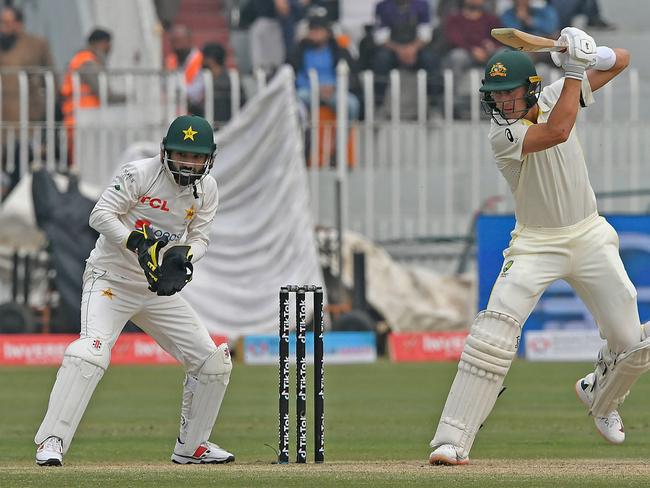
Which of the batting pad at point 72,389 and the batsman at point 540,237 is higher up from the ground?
the batsman at point 540,237

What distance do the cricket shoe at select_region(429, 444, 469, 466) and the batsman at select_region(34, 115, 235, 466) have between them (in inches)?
49.0

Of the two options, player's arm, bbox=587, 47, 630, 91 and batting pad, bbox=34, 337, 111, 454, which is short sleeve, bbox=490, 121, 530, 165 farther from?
batting pad, bbox=34, 337, 111, 454

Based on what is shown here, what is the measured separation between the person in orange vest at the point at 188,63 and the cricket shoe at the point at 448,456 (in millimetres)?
12021

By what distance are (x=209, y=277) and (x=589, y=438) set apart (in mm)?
9181

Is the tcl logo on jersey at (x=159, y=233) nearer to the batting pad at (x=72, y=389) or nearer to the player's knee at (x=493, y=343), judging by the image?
the batting pad at (x=72, y=389)

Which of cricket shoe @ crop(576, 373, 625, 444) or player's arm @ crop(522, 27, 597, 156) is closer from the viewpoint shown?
player's arm @ crop(522, 27, 597, 156)

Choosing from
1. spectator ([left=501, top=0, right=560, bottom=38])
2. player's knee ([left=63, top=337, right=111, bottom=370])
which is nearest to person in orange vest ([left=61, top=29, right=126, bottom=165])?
spectator ([left=501, top=0, right=560, bottom=38])

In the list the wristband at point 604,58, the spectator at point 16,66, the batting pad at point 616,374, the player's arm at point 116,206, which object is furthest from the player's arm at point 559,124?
the spectator at point 16,66

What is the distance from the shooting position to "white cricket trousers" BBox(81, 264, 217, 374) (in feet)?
28.8

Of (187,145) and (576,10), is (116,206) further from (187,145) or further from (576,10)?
(576,10)

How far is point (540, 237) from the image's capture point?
8.65m

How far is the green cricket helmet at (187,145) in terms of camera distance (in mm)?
8734

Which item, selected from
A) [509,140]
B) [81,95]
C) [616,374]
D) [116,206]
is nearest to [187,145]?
[116,206]

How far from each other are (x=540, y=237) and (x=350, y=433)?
3.01 m
